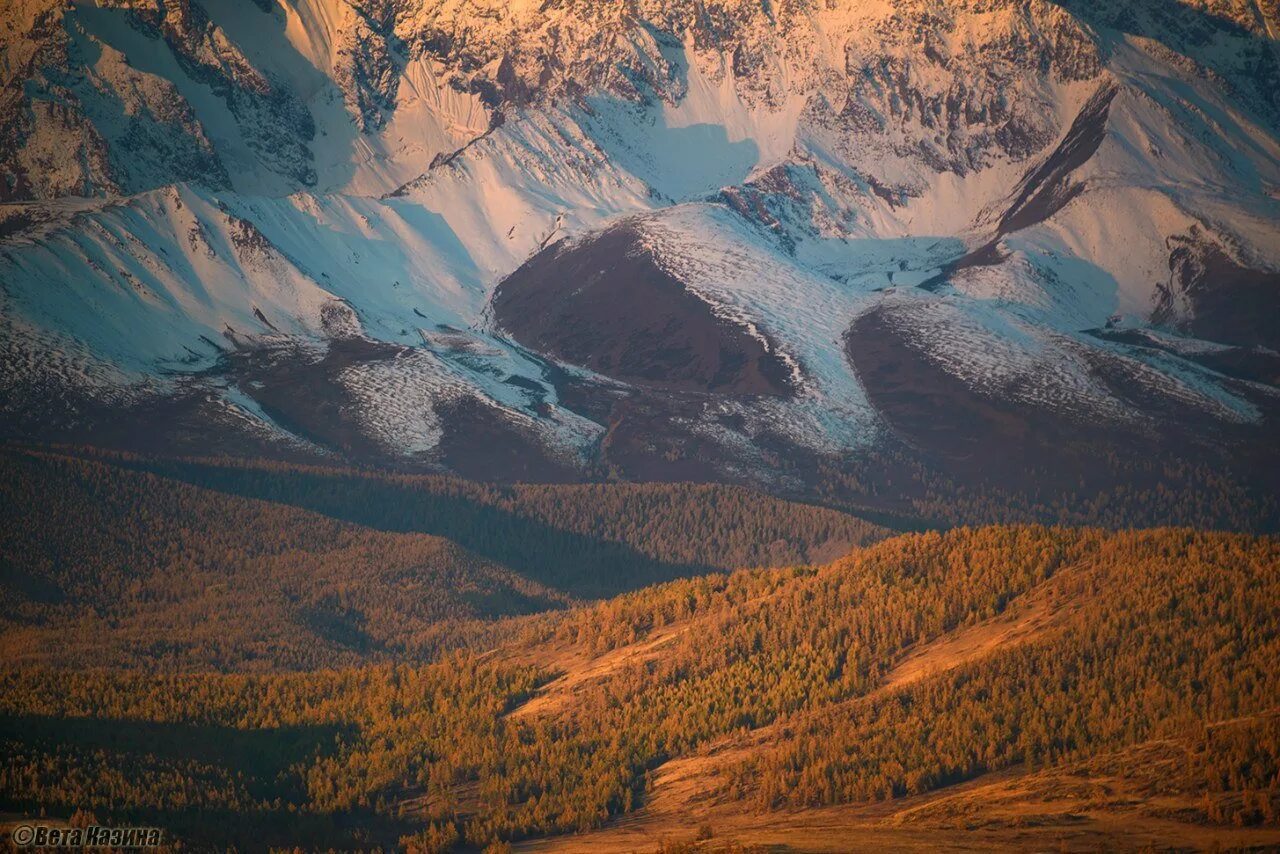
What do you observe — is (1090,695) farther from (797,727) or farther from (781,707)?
(781,707)

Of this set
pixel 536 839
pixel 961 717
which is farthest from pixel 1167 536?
pixel 536 839

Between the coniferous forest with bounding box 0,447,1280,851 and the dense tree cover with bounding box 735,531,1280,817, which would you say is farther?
the dense tree cover with bounding box 735,531,1280,817

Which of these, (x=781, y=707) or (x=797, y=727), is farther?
(x=781, y=707)

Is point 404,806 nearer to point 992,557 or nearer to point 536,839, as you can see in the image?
point 536,839

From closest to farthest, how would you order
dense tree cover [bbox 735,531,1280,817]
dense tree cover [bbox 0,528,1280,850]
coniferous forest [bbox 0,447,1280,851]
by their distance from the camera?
coniferous forest [bbox 0,447,1280,851], dense tree cover [bbox 735,531,1280,817], dense tree cover [bbox 0,528,1280,850]

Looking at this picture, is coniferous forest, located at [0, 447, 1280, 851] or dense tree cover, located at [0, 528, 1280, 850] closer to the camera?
coniferous forest, located at [0, 447, 1280, 851]

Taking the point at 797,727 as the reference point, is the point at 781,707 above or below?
below

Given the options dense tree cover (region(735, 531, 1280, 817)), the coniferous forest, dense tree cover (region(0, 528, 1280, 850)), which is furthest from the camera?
dense tree cover (region(0, 528, 1280, 850))

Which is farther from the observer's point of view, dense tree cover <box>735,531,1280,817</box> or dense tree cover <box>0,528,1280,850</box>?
dense tree cover <box>0,528,1280,850</box>

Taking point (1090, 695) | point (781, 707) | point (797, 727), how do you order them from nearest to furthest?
point (1090, 695) < point (797, 727) < point (781, 707)

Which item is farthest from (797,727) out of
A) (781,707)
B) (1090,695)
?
(1090,695)
